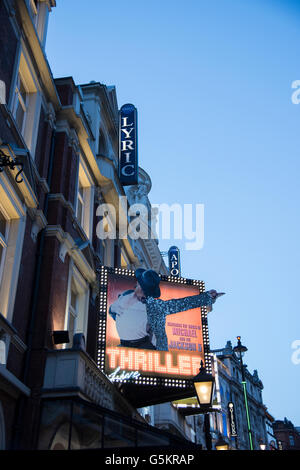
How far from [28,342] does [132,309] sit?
4905 mm

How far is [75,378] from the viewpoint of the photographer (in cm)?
1087

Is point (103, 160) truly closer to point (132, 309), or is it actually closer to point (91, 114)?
point (91, 114)

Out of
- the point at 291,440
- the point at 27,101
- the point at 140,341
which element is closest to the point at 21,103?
the point at 27,101

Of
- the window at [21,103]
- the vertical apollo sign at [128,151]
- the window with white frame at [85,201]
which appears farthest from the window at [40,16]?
the vertical apollo sign at [128,151]

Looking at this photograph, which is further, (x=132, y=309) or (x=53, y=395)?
(x=132, y=309)

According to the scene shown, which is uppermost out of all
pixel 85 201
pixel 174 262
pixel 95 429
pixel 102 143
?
pixel 174 262

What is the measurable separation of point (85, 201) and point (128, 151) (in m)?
4.23

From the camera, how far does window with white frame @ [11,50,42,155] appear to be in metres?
13.2

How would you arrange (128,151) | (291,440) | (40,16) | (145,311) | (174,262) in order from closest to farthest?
(40,16) < (145,311) < (128,151) < (174,262) < (291,440)

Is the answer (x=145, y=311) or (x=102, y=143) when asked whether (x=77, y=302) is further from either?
(x=102, y=143)

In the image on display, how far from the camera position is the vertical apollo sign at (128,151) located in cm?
2050

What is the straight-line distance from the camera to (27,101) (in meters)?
13.9

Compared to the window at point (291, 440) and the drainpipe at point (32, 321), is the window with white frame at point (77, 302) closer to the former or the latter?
the drainpipe at point (32, 321)
